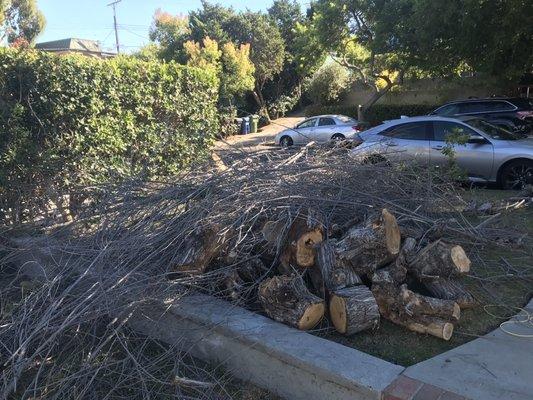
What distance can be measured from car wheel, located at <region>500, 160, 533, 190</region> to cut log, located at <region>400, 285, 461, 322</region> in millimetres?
6186

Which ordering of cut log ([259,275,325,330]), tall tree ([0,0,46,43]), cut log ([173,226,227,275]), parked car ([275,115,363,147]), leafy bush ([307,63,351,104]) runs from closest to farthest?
cut log ([259,275,325,330]) → cut log ([173,226,227,275]) → parked car ([275,115,363,147]) → leafy bush ([307,63,351,104]) → tall tree ([0,0,46,43])

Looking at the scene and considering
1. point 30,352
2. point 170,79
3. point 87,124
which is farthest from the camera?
point 170,79

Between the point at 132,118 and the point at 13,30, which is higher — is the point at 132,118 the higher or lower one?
the lower one

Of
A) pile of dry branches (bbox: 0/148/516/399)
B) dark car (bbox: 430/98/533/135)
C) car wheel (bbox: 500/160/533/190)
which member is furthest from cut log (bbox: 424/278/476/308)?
dark car (bbox: 430/98/533/135)

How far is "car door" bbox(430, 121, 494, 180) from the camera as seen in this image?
951 centimetres

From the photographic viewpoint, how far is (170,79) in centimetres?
914

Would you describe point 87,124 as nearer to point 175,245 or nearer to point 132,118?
point 132,118

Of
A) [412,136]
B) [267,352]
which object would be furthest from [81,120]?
[412,136]

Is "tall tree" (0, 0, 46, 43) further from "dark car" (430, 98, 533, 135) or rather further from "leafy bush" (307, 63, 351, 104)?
"dark car" (430, 98, 533, 135)

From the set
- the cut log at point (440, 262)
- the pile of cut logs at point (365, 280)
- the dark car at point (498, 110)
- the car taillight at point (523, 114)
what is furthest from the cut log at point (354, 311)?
the car taillight at point (523, 114)

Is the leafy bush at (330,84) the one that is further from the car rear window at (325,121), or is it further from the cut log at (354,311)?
the cut log at (354,311)

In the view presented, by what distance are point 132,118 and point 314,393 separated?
19.9 ft

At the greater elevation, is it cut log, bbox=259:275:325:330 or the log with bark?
the log with bark

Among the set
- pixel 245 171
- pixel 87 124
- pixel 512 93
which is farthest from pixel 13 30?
pixel 245 171
